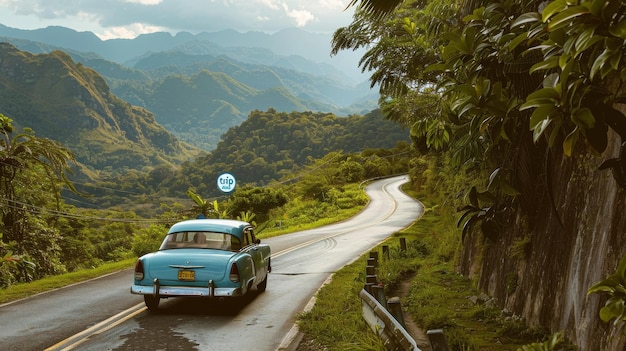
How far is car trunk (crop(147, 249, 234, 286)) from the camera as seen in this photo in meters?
10.6

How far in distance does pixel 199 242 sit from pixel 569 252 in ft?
23.6

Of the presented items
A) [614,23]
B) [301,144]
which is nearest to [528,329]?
[614,23]

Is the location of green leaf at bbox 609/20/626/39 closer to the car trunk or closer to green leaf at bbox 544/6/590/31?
green leaf at bbox 544/6/590/31

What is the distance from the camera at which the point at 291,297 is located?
13.5 meters

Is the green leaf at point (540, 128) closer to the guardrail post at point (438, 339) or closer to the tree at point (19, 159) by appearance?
the guardrail post at point (438, 339)

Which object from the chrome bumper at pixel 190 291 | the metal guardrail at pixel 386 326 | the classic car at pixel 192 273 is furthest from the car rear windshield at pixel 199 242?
the metal guardrail at pixel 386 326

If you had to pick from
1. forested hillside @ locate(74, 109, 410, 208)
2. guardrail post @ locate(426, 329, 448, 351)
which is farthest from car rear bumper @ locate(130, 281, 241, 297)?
forested hillside @ locate(74, 109, 410, 208)

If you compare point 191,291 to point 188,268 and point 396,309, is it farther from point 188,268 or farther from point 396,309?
point 396,309

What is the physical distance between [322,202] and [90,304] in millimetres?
47842

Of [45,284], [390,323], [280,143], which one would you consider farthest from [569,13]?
[280,143]

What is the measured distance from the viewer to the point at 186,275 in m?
10.6

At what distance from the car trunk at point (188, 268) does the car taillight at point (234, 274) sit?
0.08m

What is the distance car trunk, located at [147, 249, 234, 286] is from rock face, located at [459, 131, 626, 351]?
16.7 feet

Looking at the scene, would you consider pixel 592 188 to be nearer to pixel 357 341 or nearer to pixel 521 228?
pixel 521 228
